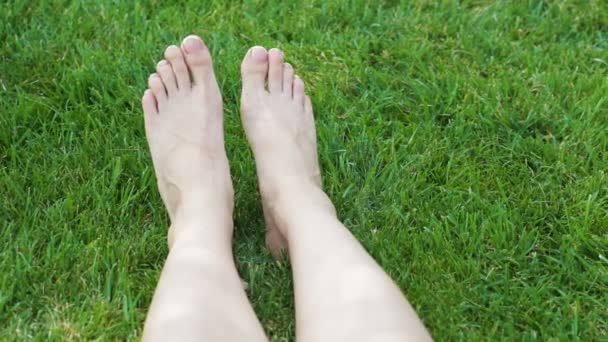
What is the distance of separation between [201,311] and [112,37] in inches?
48.7

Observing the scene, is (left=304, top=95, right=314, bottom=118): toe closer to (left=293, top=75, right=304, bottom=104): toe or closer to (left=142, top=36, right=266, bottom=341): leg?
(left=293, top=75, right=304, bottom=104): toe

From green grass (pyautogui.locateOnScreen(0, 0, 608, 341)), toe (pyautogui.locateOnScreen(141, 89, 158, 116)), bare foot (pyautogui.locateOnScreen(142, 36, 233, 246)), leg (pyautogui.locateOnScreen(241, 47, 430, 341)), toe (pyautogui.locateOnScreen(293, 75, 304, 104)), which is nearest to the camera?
leg (pyautogui.locateOnScreen(241, 47, 430, 341))

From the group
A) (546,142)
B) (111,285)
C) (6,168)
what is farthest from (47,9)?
(546,142)

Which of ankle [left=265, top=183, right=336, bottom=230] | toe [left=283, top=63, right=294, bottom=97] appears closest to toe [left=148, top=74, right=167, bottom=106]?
toe [left=283, top=63, right=294, bottom=97]

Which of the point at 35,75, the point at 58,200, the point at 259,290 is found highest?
the point at 35,75

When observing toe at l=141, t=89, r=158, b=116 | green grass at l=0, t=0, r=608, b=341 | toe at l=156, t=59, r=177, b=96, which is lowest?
green grass at l=0, t=0, r=608, b=341

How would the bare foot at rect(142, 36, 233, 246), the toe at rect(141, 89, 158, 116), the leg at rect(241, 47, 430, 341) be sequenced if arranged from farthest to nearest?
the toe at rect(141, 89, 158, 116) < the bare foot at rect(142, 36, 233, 246) < the leg at rect(241, 47, 430, 341)

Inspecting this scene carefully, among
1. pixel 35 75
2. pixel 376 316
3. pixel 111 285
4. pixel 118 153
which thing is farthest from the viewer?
pixel 35 75

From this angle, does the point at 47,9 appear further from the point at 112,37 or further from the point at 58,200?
the point at 58,200

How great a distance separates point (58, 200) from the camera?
80.3 inches

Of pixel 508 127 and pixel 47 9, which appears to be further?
pixel 47 9

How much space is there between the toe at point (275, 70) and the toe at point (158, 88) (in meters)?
0.29

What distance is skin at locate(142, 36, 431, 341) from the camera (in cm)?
157

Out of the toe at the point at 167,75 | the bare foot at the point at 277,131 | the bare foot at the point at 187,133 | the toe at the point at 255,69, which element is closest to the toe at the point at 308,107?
the bare foot at the point at 277,131
